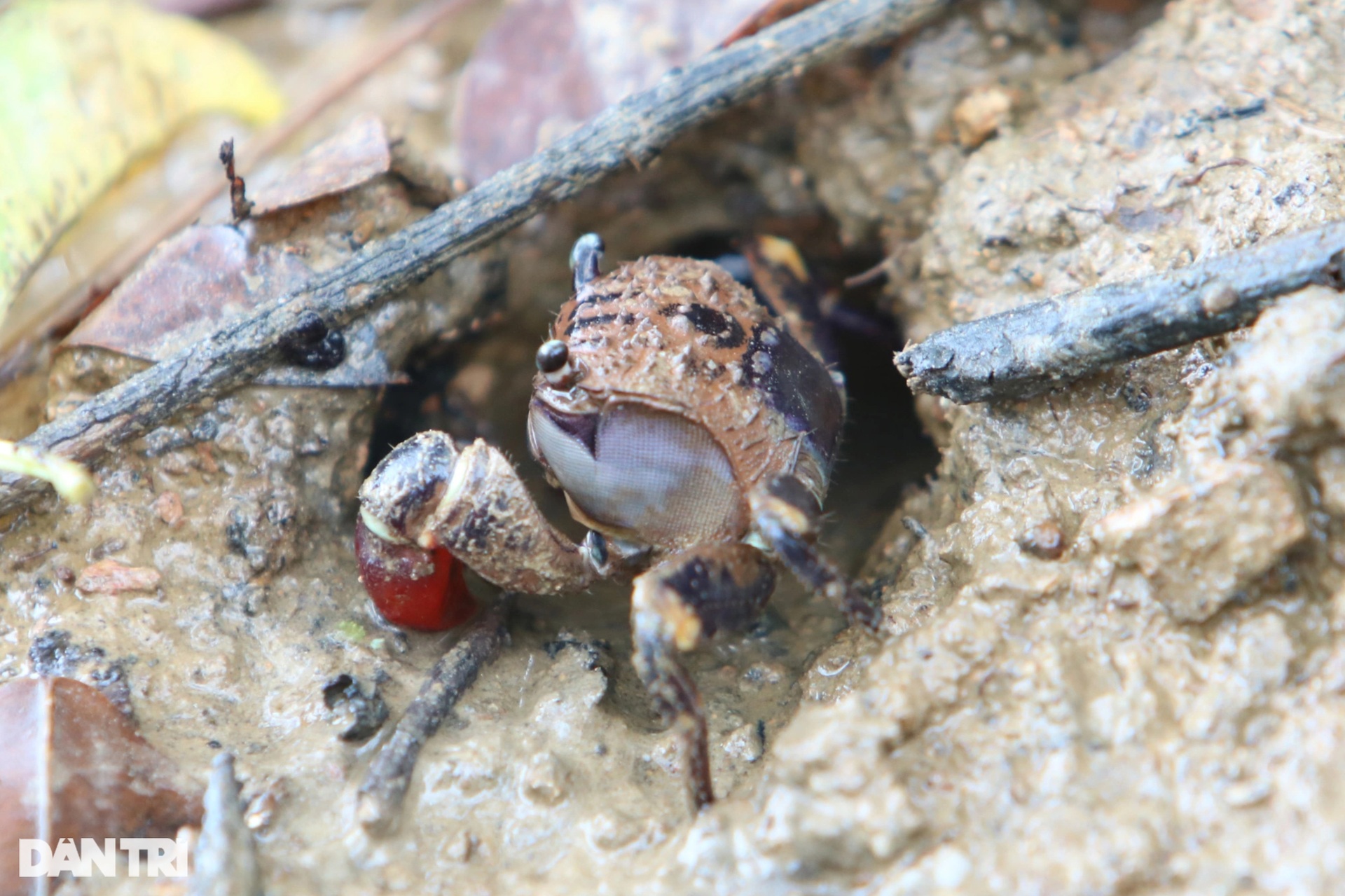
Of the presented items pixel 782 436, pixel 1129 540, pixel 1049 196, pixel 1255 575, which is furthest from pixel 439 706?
pixel 1049 196

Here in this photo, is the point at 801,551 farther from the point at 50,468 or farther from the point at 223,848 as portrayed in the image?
Result: the point at 50,468

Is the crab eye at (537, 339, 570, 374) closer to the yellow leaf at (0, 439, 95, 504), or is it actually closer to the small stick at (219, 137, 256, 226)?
the yellow leaf at (0, 439, 95, 504)

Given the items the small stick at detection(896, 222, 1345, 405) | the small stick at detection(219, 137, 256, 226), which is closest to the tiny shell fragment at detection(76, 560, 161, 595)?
the small stick at detection(219, 137, 256, 226)

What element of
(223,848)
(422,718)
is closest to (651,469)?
(422,718)

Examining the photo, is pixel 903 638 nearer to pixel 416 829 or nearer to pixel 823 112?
pixel 416 829

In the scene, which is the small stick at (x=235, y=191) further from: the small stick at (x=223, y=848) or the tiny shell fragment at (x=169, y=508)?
the small stick at (x=223, y=848)

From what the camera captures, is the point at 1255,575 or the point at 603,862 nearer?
the point at 1255,575
